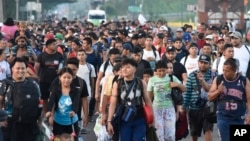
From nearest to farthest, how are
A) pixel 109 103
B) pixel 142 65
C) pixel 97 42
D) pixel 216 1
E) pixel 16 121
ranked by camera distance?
pixel 16 121
pixel 109 103
pixel 142 65
pixel 97 42
pixel 216 1

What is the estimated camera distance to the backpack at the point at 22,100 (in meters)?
10.9

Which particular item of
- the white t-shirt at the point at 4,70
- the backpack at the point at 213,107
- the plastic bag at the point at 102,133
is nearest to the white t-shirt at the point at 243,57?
the backpack at the point at 213,107

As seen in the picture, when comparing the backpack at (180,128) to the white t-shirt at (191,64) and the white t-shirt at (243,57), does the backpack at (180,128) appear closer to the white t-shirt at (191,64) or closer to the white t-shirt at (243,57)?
the white t-shirt at (191,64)

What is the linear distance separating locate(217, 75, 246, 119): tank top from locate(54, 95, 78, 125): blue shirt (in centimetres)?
200

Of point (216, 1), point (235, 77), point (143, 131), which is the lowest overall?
point (143, 131)

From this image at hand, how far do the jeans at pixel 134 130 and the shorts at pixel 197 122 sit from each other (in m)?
2.19

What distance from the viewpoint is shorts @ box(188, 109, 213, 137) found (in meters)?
13.3

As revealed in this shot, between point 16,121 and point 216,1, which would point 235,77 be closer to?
point 16,121

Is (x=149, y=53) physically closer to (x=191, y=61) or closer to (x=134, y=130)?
(x=191, y=61)

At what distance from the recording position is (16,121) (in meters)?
11.0

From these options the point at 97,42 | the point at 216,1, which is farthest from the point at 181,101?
the point at 216,1

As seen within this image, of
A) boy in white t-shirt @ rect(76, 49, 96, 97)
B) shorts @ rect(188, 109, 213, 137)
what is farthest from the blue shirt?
boy in white t-shirt @ rect(76, 49, 96, 97)

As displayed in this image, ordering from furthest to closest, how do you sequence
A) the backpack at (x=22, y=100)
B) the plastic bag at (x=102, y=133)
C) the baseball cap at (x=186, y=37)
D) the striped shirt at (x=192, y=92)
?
1. the baseball cap at (x=186, y=37)
2. the striped shirt at (x=192, y=92)
3. the plastic bag at (x=102, y=133)
4. the backpack at (x=22, y=100)

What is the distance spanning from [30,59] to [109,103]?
15.2 ft
